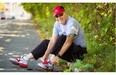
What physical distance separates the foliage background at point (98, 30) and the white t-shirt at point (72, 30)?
0.20 metres

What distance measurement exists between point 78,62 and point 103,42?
80 cm

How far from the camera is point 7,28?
5039 mm

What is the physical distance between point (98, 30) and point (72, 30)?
0.83 m

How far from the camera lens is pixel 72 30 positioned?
177 inches

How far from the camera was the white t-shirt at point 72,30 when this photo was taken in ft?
14.8

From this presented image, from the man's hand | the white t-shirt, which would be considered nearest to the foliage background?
the white t-shirt

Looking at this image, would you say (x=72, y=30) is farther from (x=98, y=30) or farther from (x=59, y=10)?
(x=98, y=30)

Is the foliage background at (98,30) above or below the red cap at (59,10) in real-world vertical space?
below

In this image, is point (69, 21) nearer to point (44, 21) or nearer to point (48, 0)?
point (48, 0)

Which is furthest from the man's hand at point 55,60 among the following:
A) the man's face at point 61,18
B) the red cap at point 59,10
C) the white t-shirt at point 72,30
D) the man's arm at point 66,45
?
the red cap at point 59,10

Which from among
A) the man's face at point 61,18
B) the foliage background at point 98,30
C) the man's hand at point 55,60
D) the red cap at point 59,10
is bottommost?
the man's hand at point 55,60

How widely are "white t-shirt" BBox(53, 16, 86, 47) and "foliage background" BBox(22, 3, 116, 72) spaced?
20 cm

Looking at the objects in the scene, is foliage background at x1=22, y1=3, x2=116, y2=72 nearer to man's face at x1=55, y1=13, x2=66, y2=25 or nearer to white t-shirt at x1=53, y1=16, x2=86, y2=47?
white t-shirt at x1=53, y1=16, x2=86, y2=47

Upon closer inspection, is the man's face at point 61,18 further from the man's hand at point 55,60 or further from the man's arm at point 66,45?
the man's hand at point 55,60
